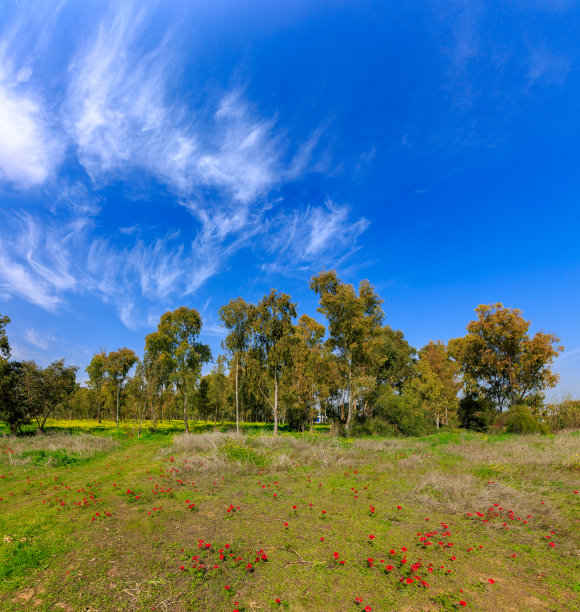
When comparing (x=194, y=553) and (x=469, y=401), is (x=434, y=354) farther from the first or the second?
(x=194, y=553)

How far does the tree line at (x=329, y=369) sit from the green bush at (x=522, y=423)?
94 millimetres

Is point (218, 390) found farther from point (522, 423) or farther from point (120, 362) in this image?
point (522, 423)

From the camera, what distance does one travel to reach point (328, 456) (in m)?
14.4

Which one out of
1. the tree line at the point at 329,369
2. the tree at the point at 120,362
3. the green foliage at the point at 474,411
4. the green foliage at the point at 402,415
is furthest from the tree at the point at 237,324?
the green foliage at the point at 474,411

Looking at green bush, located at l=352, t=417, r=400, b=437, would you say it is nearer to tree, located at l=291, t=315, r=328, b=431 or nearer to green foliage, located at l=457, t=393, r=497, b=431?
tree, located at l=291, t=315, r=328, b=431

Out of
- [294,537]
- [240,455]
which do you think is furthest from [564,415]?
[294,537]

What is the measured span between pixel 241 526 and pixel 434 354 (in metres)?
41.9

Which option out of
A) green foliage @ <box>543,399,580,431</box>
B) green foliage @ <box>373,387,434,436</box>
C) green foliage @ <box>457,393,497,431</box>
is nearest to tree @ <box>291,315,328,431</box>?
green foliage @ <box>373,387,434,436</box>

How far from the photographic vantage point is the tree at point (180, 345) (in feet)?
99.2

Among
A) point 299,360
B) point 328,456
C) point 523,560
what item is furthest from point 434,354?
point 523,560

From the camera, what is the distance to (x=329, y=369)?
32.2 m

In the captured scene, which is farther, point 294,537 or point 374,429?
point 374,429

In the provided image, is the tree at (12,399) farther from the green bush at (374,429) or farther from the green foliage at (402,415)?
the green foliage at (402,415)

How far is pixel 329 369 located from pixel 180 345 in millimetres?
15045
